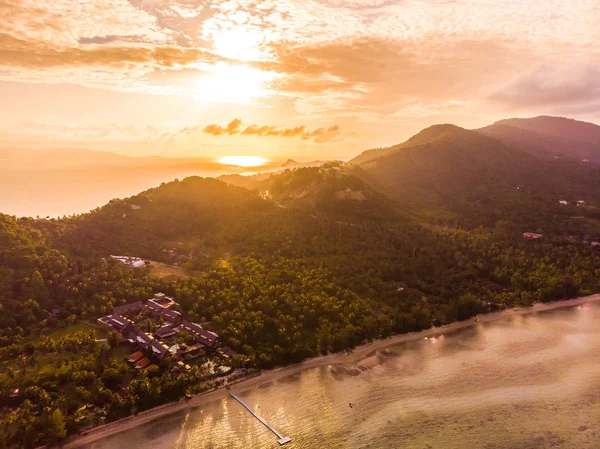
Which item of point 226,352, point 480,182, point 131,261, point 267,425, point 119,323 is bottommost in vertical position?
point 267,425

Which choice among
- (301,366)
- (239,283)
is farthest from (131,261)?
(301,366)

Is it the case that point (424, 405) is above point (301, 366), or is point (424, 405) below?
below

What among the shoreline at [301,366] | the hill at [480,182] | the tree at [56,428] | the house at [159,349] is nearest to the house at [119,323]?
the house at [159,349]

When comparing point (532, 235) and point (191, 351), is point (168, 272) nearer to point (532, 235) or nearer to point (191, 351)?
point (191, 351)

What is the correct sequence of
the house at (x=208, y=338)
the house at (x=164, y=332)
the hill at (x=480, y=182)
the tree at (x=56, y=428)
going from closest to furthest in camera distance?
1. the tree at (x=56, y=428)
2. the house at (x=208, y=338)
3. the house at (x=164, y=332)
4. the hill at (x=480, y=182)

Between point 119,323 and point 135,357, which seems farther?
point 119,323

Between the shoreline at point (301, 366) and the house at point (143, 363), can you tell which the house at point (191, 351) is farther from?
the shoreline at point (301, 366)
